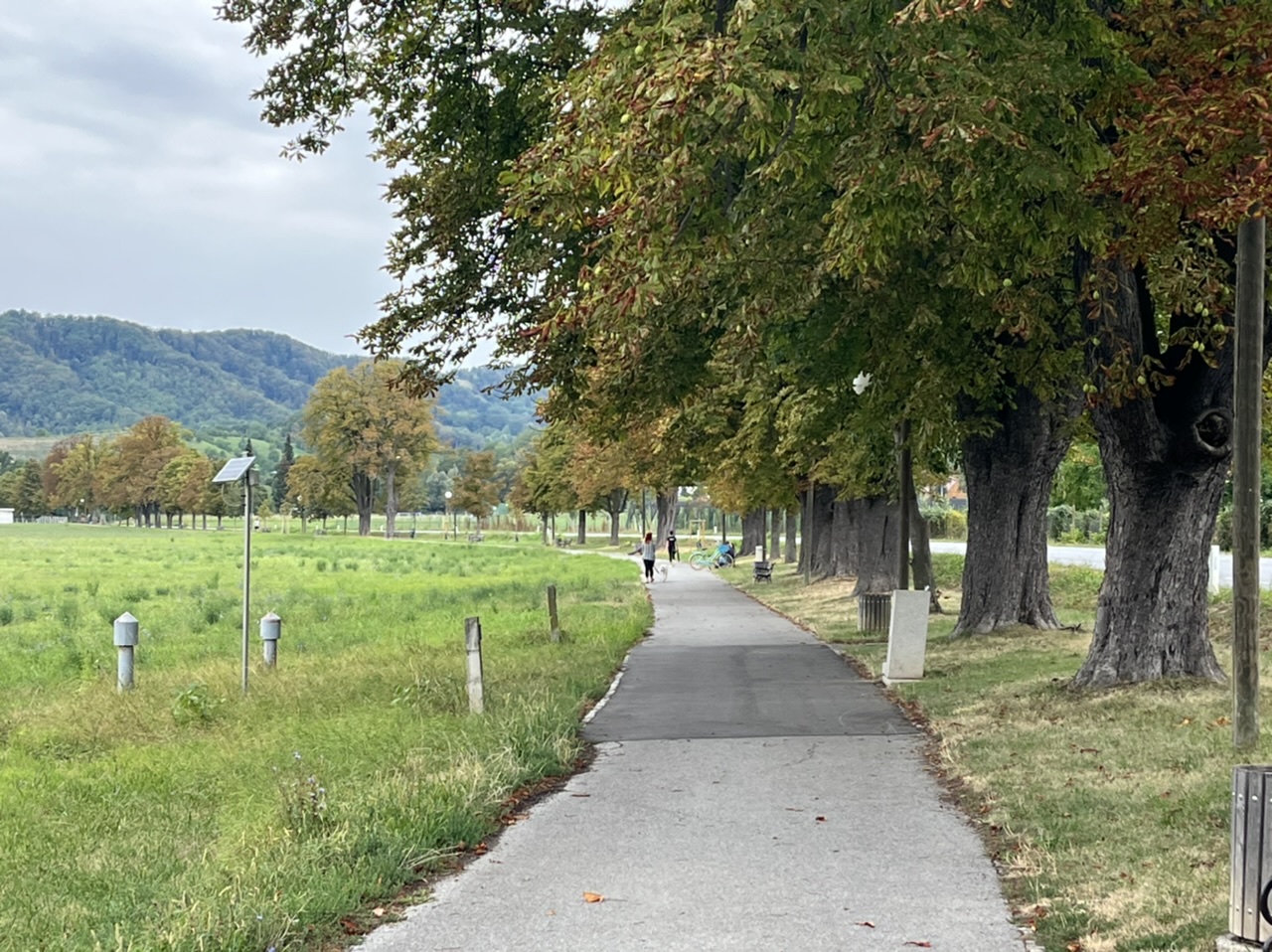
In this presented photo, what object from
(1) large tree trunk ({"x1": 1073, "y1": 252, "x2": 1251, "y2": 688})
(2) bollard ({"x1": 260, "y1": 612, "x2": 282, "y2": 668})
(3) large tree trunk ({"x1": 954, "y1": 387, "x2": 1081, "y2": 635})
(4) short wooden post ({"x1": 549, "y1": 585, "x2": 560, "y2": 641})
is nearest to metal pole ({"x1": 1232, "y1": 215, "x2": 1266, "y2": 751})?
(1) large tree trunk ({"x1": 1073, "y1": 252, "x2": 1251, "y2": 688})

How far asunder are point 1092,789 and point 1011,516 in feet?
37.0

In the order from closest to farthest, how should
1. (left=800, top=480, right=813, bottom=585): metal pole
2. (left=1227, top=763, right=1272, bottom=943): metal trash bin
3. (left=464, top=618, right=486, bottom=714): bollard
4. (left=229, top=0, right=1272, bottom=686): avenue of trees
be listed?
(left=1227, top=763, right=1272, bottom=943): metal trash bin < (left=229, top=0, right=1272, bottom=686): avenue of trees < (left=464, top=618, right=486, bottom=714): bollard < (left=800, top=480, right=813, bottom=585): metal pole

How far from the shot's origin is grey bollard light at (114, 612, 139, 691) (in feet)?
49.7

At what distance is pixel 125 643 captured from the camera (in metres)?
15.2

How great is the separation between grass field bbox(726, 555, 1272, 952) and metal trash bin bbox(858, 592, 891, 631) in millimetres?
5055

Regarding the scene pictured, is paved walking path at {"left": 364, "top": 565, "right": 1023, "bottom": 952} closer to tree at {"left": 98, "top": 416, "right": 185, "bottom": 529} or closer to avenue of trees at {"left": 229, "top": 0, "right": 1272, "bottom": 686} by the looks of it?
avenue of trees at {"left": 229, "top": 0, "right": 1272, "bottom": 686}

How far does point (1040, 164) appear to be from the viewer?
349 inches

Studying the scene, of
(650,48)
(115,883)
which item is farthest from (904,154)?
(115,883)

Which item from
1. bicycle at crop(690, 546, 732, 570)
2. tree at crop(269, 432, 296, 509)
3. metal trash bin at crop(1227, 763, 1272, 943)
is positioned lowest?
bicycle at crop(690, 546, 732, 570)

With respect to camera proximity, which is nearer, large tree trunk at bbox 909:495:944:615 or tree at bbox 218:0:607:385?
tree at bbox 218:0:607:385

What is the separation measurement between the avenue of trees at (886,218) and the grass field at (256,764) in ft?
10.1

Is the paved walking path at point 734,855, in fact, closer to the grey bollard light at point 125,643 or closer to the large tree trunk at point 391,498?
the grey bollard light at point 125,643

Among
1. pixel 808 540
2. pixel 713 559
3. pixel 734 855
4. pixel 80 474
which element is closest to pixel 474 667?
pixel 734 855

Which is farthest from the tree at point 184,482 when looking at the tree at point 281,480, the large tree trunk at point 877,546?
the large tree trunk at point 877,546
